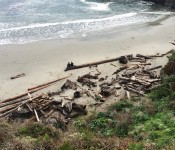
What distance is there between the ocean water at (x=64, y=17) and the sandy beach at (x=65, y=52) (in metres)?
2.45

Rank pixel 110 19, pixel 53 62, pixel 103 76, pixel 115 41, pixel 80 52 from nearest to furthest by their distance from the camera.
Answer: pixel 103 76, pixel 53 62, pixel 80 52, pixel 115 41, pixel 110 19

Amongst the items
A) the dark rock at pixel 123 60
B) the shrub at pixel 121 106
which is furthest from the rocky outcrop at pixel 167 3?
the shrub at pixel 121 106

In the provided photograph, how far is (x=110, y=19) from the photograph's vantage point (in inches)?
1654

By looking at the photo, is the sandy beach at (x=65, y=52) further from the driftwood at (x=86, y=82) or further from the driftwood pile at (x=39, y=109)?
the driftwood pile at (x=39, y=109)

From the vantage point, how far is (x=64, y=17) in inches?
1671

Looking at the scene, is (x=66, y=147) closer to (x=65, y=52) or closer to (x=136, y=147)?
(x=136, y=147)

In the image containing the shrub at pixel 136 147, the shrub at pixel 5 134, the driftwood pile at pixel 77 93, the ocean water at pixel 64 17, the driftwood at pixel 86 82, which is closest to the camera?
the shrub at pixel 136 147

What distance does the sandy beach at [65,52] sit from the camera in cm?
2603

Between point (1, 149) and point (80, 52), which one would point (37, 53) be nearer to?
point (80, 52)

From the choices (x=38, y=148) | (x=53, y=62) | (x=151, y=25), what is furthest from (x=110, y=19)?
(x=38, y=148)

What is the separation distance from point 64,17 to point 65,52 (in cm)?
1253

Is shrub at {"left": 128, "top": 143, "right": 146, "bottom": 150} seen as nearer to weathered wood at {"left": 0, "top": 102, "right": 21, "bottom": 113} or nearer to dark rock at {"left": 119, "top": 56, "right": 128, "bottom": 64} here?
weathered wood at {"left": 0, "top": 102, "right": 21, "bottom": 113}

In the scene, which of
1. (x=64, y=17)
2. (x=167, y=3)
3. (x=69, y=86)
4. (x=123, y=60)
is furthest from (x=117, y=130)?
(x=167, y=3)

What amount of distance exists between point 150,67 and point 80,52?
6.46m
